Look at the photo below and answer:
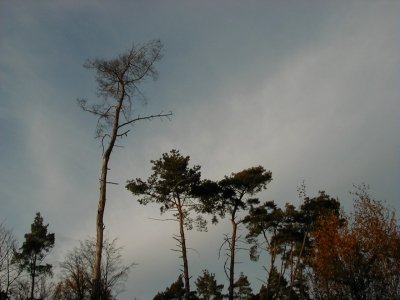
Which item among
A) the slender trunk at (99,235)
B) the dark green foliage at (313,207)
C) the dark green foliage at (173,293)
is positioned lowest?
the slender trunk at (99,235)

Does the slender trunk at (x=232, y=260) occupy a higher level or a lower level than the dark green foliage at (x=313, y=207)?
lower

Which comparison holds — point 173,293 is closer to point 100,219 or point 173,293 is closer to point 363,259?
point 363,259

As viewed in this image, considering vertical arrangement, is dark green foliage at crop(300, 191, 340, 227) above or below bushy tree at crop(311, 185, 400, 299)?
above

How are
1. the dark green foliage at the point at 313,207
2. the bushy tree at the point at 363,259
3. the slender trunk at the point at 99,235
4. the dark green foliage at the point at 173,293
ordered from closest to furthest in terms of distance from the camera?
the slender trunk at the point at 99,235 < the bushy tree at the point at 363,259 < the dark green foliage at the point at 313,207 < the dark green foliage at the point at 173,293

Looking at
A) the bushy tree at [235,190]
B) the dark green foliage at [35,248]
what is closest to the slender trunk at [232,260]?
the bushy tree at [235,190]

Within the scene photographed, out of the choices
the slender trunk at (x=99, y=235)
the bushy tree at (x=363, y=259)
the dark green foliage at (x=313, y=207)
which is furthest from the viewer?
the dark green foliage at (x=313, y=207)

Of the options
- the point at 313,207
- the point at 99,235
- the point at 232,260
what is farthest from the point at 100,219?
the point at 313,207

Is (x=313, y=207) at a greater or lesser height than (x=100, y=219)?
greater

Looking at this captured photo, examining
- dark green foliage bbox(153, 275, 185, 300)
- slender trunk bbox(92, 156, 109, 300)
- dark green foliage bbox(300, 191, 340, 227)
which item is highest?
dark green foliage bbox(300, 191, 340, 227)

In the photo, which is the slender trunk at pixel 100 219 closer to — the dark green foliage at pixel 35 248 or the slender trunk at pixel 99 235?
the slender trunk at pixel 99 235

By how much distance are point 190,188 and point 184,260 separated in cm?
441

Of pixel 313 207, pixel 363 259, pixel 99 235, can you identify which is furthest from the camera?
pixel 313 207

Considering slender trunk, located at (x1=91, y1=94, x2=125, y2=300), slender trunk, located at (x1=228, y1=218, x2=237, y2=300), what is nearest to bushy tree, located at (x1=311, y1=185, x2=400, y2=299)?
slender trunk, located at (x1=228, y1=218, x2=237, y2=300)

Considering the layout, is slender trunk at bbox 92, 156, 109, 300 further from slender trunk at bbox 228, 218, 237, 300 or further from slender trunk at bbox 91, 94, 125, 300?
slender trunk at bbox 228, 218, 237, 300
